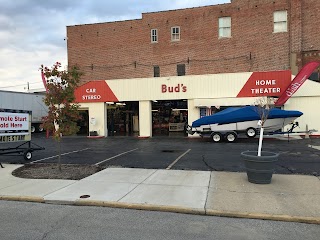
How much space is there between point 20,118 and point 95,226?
30.4 ft

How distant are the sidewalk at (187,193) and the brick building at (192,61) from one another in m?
14.5

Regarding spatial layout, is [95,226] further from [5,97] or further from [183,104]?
[5,97]

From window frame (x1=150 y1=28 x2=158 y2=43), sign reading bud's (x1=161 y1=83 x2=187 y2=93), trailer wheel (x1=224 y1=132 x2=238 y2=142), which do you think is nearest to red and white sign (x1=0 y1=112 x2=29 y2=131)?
trailer wheel (x1=224 y1=132 x2=238 y2=142)

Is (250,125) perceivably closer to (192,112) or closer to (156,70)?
(192,112)

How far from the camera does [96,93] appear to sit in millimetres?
25688

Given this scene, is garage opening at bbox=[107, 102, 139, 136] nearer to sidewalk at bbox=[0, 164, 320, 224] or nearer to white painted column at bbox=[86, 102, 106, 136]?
white painted column at bbox=[86, 102, 106, 136]

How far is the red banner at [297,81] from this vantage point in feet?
62.4

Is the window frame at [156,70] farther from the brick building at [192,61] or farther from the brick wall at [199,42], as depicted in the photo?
the brick wall at [199,42]

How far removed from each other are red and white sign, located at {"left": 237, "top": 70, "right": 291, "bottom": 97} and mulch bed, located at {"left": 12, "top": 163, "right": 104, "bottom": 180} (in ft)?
49.8

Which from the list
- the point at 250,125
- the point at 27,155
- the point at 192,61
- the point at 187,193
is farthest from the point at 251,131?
the point at 27,155

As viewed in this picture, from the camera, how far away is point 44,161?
12.3m

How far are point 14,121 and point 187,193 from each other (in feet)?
29.4

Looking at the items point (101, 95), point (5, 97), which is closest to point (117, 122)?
point (101, 95)

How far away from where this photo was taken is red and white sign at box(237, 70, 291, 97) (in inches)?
853
